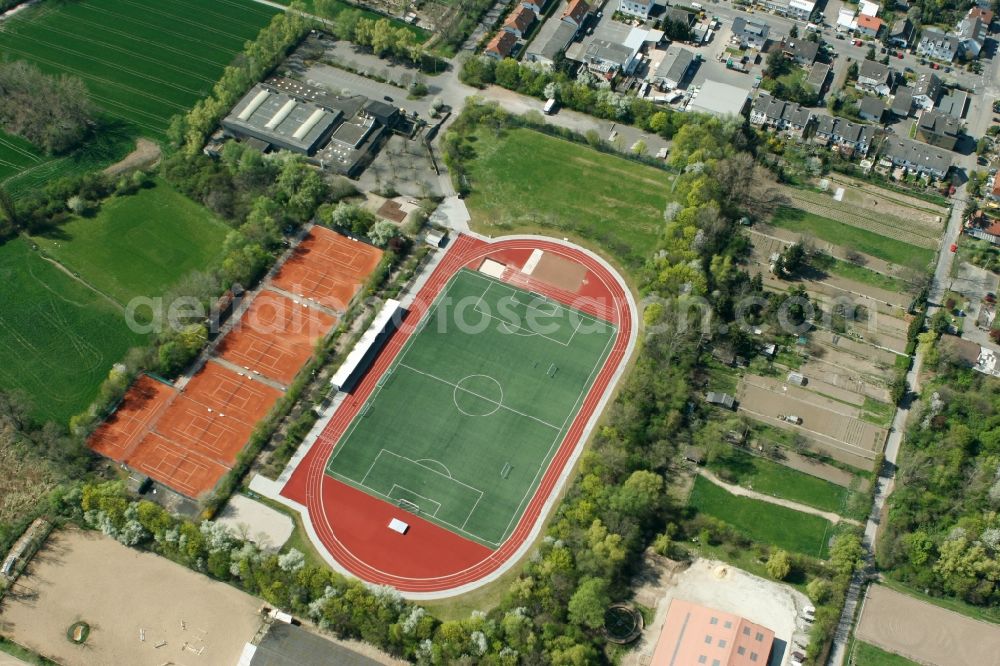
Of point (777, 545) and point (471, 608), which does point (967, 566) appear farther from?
point (471, 608)

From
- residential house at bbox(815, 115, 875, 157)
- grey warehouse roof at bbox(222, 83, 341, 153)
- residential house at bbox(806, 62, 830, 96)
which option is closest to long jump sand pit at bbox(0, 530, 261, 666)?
grey warehouse roof at bbox(222, 83, 341, 153)

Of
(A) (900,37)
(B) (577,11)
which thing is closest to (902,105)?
(A) (900,37)

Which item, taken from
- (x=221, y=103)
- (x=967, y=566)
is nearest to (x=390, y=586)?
(x=967, y=566)

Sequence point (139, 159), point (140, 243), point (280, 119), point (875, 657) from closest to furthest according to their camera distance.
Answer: point (875, 657)
point (140, 243)
point (139, 159)
point (280, 119)

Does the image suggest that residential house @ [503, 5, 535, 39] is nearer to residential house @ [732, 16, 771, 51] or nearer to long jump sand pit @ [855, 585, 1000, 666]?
residential house @ [732, 16, 771, 51]

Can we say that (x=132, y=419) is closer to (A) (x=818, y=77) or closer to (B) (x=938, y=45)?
(A) (x=818, y=77)

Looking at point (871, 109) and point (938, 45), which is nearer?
point (871, 109)
